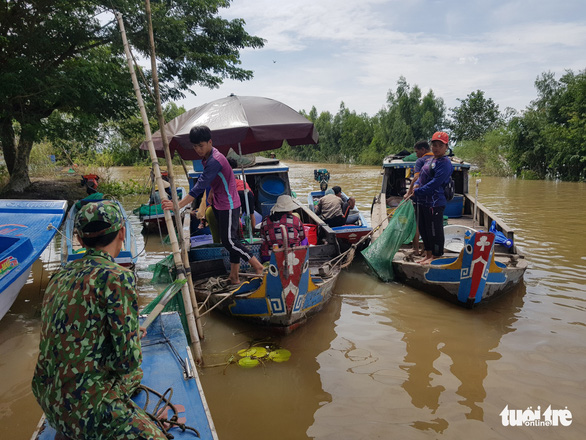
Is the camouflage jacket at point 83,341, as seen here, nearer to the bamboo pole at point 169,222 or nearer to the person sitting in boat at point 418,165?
the bamboo pole at point 169,222

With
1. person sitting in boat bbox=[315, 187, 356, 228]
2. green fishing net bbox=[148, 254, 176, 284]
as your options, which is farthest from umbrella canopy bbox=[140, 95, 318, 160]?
person sitting in boat bbox=[315, 187, 356, 228]

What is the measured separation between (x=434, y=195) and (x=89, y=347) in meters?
5.06

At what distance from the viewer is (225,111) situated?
5.45m

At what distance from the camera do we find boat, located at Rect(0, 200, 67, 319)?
183 inches

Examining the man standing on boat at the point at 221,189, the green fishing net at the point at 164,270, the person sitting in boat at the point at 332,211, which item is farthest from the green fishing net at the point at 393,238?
→ the green fishing net at the point at 164,270

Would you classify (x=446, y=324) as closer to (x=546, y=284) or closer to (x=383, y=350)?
(x=383, y=350)

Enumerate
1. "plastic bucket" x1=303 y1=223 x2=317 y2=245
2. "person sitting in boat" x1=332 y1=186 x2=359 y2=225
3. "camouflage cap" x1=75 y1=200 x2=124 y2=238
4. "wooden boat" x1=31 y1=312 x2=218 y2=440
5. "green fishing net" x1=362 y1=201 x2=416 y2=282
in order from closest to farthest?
"camouflage cap" x1=75 y1=200 x2=124 y2=238 < "wooden boat" x1=31 y1=312 x2=218 y2=440 < "green fishing net" x1=362 y1=201 x2=416 y2=282 < "plastic bucket" x1=303 y1=223 x2=317 y2=245 < "person sitting in boat" x1=332 y1=186 x2=359 y2=225

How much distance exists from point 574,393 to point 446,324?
1.59 meters

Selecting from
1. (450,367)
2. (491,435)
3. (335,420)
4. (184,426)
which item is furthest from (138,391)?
(450,367)

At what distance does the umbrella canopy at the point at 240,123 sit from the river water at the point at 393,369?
2424 mm

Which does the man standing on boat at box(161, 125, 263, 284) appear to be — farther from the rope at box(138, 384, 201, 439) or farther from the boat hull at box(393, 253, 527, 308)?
the boat hull at box(393, 253, 527, 308)

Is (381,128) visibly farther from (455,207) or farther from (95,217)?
(95,217)

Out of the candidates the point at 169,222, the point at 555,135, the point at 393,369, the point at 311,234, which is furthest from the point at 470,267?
A: the point at 555,135

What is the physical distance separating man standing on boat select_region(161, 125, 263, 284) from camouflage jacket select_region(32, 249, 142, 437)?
2.57m
